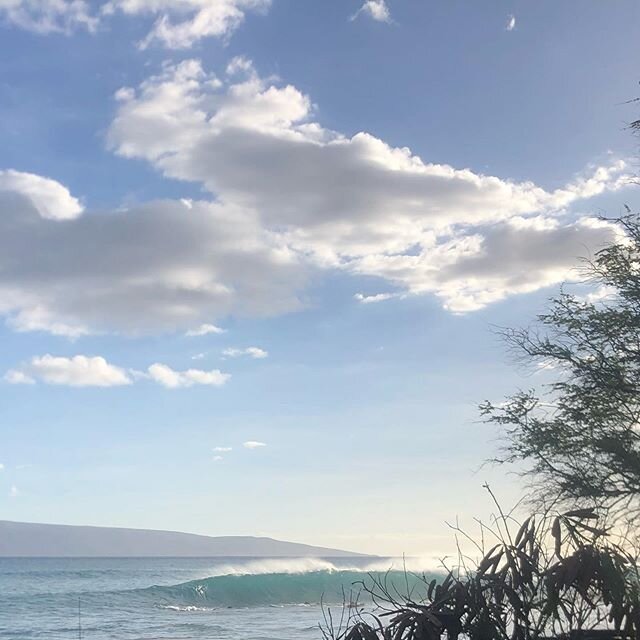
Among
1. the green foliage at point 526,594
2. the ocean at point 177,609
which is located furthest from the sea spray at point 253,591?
the green foliage at point 526,594

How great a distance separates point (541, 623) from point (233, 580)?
178ft

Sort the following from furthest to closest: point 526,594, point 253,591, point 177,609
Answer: point 253,591
point 177,609
point 526,594

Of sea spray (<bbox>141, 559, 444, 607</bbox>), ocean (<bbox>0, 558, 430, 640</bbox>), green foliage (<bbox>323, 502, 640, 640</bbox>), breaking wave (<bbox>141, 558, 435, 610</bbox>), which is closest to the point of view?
green foliage (<bbox>323, 502, 640, 640</bbox>)

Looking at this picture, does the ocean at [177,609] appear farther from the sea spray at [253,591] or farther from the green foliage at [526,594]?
the green foliage at [526,594]

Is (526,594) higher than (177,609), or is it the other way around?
(526,594)

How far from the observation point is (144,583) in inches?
2731

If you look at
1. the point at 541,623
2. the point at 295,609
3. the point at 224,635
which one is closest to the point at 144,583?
the point at 295,609

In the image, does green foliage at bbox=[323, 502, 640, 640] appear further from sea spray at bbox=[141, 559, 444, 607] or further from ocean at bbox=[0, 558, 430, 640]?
sea spray at bbox=[141, 559, 444, 607]

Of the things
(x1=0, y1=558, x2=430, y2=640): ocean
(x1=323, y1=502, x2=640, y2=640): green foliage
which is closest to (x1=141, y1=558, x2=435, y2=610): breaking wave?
(x1=0, y1=558, x2=430, y2=640): ocean

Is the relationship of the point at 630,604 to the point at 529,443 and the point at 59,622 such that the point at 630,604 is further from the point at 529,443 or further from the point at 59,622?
the point at 59,622

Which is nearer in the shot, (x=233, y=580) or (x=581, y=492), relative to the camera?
(x=581, y=492)

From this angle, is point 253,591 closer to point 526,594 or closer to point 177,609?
point 177,609

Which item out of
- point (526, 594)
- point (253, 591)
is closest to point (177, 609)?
point (253, 591)

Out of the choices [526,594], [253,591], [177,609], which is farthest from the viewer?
[253,591]
